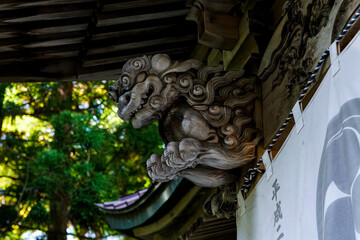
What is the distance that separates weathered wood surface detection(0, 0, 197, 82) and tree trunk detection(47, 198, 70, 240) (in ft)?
24.5

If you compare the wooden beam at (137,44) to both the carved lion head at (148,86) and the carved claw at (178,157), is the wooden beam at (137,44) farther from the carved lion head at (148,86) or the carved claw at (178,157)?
the carved claw at (178,157)

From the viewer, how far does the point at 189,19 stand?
5.56 meters

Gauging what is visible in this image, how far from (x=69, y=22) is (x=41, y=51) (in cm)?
41

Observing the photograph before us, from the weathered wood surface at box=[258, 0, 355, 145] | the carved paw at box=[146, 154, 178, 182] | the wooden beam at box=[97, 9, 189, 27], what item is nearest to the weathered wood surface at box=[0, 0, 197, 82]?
the wooden beam at box=[97, 9, 189, 27]

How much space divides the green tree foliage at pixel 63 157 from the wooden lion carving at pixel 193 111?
291 inches

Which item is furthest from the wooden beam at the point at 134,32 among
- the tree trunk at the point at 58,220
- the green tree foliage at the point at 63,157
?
the tree trunk at the point at 58,220

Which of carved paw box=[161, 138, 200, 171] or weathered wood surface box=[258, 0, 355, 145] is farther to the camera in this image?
carved paw box=[161, 138, 200, 171]

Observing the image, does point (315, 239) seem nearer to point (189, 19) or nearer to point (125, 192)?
point (189, 19)

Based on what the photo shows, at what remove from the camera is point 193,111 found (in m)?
4.95

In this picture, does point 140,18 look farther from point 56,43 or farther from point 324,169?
point 324,169

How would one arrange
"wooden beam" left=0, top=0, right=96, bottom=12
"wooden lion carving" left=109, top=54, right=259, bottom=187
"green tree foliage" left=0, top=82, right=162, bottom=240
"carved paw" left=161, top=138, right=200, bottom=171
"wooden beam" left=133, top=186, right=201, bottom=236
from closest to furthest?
"carved paw" left=161, top=138, right=200, bottom=171, "wooden lion carving" left=109, top=54, right=259, bottom=187, "wooden beam" left=0, top=0, right=96, bottom=12, "wooden beam" left=133, top=186, right=201, bottom=236, "green tree foliage" left=0, top=82, right=162, bottom=240

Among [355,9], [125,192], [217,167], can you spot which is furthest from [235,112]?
[125,192]

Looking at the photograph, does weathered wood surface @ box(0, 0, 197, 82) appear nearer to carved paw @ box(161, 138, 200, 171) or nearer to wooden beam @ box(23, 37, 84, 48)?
wooden beam @ box(23, 37, 84, 48)

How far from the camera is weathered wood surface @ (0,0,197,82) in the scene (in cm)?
545
